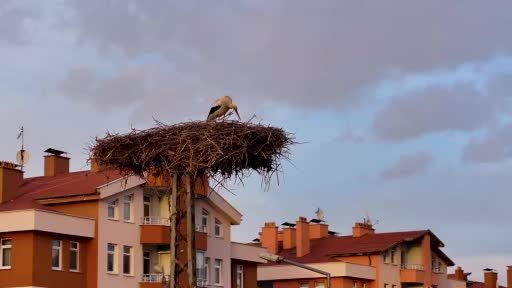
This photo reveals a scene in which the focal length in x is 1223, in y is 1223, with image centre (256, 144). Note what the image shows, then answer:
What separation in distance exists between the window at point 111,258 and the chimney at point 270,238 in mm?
21660

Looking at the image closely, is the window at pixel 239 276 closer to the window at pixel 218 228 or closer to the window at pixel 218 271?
the window at pixel 218 271

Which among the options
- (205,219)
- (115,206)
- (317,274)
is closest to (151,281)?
(115,206)

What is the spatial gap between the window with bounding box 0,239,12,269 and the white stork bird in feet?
63.7

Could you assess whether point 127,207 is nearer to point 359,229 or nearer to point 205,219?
point 205,219

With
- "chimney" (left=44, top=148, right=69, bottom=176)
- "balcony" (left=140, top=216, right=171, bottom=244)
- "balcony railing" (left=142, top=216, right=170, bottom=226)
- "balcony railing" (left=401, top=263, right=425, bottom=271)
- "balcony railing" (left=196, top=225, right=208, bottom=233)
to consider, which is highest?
"chimney" (left=44, top=148, right=69, bottom=176)

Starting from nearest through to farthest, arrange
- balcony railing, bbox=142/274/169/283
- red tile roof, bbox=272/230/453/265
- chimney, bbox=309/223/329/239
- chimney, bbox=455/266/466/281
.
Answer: balcony railing, bbox=142/274/169/283 → red tile roof, bbox=272/230/453/265 → chimney, bbox=309/223/329/239 → chimney, bbox=455/266/466/281

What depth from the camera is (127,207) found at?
53625mm

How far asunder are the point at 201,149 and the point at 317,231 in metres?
46.9

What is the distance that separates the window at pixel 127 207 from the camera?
2098 inches

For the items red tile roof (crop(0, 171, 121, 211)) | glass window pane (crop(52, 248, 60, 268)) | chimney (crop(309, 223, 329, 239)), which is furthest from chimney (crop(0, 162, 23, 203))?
chimney (crop(309, 223, 329, 239))

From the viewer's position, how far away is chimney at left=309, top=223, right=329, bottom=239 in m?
76.0

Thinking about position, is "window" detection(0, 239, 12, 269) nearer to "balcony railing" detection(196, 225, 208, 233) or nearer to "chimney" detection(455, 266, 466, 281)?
"balcony railing" detection(196, 225, 208, 233)

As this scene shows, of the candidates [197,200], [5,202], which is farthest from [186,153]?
[197,200]

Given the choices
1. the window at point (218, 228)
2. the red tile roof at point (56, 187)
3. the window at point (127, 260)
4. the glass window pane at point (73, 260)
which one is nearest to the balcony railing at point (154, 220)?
the window at point (127, 260)
